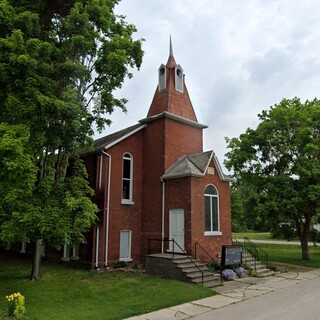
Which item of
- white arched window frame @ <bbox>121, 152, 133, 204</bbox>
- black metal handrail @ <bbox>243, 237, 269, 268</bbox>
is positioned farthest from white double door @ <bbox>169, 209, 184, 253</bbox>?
black metal handrail @ <bbox>243, 237, 269, 268</bbox>

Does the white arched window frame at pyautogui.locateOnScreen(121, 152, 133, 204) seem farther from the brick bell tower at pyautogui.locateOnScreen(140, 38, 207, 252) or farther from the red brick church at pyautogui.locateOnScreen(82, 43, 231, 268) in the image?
the brick bell tower at pyautogui.locateOnScreen(140, 38, 207, 252)

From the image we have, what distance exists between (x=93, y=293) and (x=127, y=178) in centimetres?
793

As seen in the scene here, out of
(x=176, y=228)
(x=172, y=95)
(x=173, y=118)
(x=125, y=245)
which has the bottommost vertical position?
(x=125, y=245)

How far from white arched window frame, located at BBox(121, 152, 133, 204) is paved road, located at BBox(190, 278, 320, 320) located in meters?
9.18

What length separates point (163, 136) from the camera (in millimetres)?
18000

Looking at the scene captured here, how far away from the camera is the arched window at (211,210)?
16.5m

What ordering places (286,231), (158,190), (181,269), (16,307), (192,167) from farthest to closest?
(286,231) → (158,190) → (192,167) → (181,269) → (16,307)

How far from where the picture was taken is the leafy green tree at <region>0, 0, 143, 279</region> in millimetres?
10602

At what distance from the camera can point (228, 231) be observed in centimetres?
1736

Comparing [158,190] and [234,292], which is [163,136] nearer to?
[158,190]

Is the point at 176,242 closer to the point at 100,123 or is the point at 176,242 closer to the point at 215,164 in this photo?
the point at 215,164

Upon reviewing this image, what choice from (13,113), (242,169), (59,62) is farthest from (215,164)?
(13,113)

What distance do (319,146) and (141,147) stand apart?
11172 millimetres

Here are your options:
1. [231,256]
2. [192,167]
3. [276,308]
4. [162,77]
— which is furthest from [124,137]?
[276,308]
